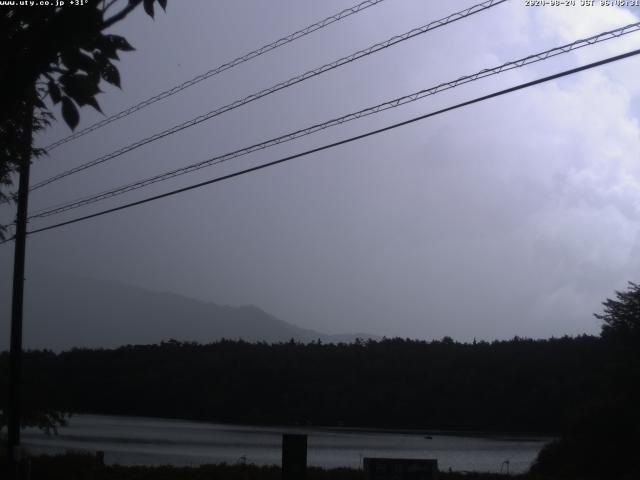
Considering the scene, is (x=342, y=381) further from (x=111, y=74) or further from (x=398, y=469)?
(x=111, y=74)

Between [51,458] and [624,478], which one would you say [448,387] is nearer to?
[624,478]

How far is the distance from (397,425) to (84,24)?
51440 millimetres

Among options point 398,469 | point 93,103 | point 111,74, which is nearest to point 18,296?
point 398,469

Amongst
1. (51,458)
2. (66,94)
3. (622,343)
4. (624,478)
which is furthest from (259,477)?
(622,343)

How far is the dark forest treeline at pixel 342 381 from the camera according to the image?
49.3 meters

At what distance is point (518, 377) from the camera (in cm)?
4994

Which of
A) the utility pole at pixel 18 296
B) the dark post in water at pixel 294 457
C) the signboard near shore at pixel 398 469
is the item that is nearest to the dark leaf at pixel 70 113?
the signboard near shore at pixel 398 469

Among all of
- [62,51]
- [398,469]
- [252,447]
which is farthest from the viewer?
[252,447]

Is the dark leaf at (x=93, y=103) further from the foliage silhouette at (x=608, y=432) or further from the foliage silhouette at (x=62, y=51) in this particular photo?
the foliage silhouette at (x=608, y=432)

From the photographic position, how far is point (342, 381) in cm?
5828

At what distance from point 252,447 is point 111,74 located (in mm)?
30965

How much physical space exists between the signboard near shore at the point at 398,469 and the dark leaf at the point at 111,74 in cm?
571

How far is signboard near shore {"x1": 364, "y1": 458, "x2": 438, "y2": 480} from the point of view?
9289mm

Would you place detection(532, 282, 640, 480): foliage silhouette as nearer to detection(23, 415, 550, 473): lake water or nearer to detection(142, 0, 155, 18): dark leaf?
detection(23, 415, 550, 473): lake water
